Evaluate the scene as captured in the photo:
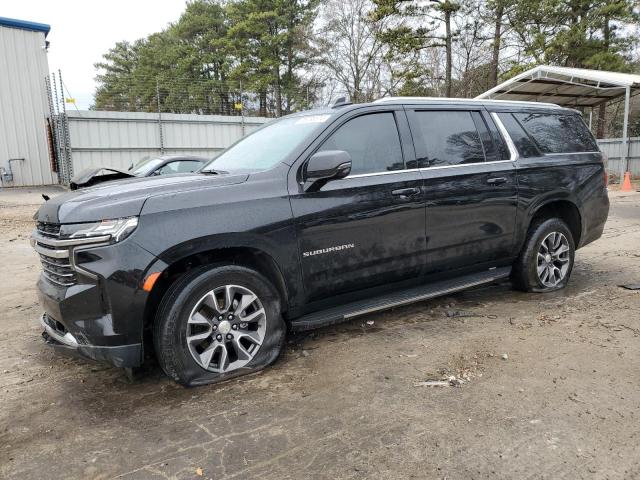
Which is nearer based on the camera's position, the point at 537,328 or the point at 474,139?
the point at 537,328

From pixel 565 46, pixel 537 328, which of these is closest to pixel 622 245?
pixel 537 328

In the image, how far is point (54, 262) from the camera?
3031mm

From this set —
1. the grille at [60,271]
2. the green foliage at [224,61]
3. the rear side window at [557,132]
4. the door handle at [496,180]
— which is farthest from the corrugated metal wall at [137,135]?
the grille at [60,271]

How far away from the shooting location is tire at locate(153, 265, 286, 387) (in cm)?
298

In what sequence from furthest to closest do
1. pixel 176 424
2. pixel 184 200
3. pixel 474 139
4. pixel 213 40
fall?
pixel 213 40 → pixel 474 139 → pixel 184 200 → pixel 176 424

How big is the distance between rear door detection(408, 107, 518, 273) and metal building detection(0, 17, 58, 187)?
18.7 metres

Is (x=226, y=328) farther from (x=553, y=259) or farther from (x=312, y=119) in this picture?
(x=553, y=259)

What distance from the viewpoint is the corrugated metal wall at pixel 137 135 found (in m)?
17.3

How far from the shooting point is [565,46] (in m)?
22.1

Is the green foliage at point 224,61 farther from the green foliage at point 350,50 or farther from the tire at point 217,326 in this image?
the tire at point 217,326

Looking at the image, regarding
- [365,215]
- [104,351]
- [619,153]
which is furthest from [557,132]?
[619,153]

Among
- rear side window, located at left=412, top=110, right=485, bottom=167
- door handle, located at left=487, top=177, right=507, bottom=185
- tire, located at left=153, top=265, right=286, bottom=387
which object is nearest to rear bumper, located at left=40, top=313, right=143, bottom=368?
tire, located at left=153, top=265, right=286, bottom=387

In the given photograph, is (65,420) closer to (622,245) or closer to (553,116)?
(553,116)

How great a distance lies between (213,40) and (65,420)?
118ft
